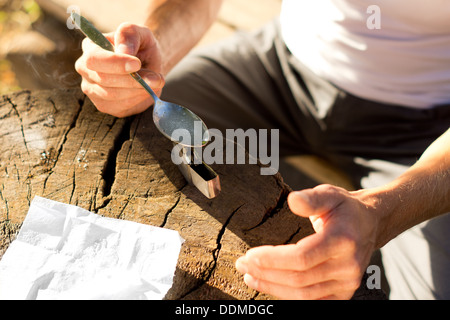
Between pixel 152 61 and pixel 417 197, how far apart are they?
2.56ft

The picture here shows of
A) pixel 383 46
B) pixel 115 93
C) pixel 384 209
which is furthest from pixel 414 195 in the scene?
pixel 115 93

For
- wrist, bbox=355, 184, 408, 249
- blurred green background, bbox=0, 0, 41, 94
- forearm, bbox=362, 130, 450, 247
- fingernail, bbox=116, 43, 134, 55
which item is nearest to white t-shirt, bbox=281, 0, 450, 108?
forearm, bbox=362, 130, 450, 247

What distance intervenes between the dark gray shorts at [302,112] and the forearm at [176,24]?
0.11m

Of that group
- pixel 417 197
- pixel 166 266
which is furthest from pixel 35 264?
pixel 417 197

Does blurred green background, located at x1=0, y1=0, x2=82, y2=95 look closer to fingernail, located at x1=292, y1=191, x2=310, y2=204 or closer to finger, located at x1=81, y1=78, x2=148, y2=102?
finger, located at x1=81, y1=78, x2=148, y2=102

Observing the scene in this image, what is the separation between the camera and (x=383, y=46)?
1316 mm

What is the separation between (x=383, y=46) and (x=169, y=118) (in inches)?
28.4

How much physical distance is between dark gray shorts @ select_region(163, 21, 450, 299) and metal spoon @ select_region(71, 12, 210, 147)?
0.41 meters

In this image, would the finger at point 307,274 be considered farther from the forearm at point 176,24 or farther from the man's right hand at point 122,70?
the forearm at point 176,24

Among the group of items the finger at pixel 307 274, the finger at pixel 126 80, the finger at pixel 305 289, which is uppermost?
the finger at pixel 126 80

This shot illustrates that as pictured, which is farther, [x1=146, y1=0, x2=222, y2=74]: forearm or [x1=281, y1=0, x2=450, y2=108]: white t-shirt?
[x1=146, y1=0, x2=222, y2=74]: forearm

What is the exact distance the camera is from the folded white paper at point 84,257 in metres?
0.84

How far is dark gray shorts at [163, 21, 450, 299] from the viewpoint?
1.39 m

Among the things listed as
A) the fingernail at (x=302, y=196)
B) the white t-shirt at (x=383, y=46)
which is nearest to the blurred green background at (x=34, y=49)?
the white t-shirt at (x=383, y=46)
